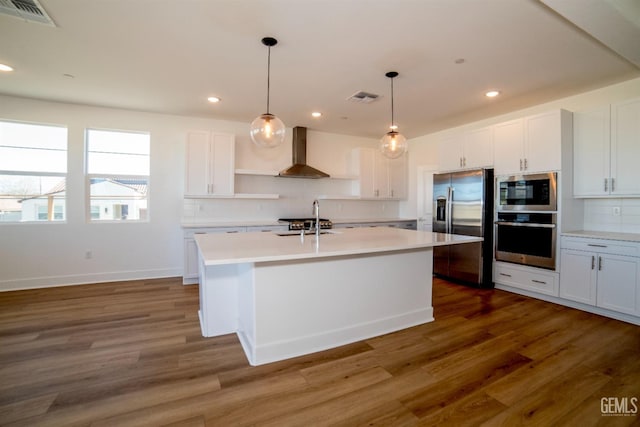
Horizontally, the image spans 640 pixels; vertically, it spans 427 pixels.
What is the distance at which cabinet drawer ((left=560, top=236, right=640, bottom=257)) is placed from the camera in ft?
9.70

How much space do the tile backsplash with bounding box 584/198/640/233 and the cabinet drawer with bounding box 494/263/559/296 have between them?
0.87 metres

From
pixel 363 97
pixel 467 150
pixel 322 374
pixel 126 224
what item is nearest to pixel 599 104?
pixel 467 150

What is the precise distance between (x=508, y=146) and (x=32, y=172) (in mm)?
6641

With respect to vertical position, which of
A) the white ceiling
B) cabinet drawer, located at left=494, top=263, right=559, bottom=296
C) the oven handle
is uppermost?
the white ceiling

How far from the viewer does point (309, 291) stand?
240 centimetres

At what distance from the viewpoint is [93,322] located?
2924mm

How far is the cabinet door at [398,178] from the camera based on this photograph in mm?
6152

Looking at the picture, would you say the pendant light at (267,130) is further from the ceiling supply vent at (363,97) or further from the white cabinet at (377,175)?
the white cabinet at (377,175)

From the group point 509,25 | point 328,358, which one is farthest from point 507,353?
point 509,25

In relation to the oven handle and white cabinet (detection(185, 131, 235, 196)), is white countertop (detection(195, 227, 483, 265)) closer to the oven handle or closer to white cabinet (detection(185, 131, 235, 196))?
the oven handle

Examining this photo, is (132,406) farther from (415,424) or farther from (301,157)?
(301,157)

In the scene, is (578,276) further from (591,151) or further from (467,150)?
(467,150)

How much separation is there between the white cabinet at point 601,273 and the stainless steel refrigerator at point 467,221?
2.95ft

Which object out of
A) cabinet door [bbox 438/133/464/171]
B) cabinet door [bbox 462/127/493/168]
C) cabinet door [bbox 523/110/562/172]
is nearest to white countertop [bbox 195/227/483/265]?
cabinet door [bbox 523/110/562/172]
